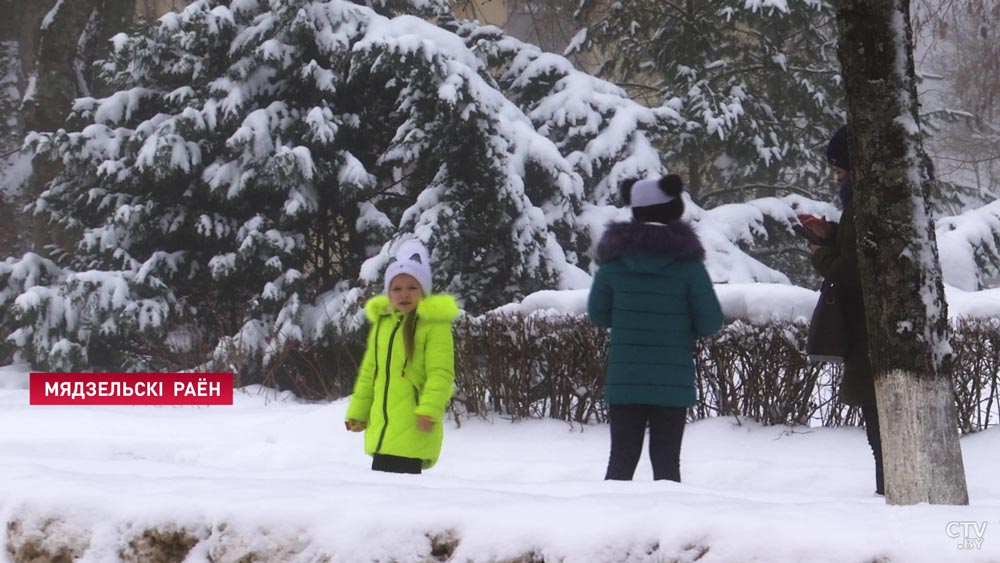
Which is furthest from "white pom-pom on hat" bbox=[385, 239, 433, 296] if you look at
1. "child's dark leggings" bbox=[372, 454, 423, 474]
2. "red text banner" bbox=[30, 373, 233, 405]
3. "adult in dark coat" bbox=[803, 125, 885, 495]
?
"red text banner" bbox=[30, 373, 233, 405]

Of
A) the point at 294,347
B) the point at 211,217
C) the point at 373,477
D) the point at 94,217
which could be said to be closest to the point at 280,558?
the point at 373,477

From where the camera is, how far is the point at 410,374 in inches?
166

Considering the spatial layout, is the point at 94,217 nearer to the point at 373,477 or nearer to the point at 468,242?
the point at 468,242

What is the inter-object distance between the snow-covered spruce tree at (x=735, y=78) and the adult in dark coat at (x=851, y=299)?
26.3 ft

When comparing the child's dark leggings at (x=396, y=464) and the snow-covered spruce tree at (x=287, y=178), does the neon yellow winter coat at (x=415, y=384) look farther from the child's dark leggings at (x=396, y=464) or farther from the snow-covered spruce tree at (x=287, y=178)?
the snow-covered spruce tree at (x=287, y=178)

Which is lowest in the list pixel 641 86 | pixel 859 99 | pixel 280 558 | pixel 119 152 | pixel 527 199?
pixel 280 558

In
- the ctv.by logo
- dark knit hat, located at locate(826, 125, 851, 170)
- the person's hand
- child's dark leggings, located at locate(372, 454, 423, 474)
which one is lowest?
the ctv.by logo

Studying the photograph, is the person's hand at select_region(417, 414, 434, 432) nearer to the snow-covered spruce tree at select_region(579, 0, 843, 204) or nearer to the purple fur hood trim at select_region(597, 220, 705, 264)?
the purple fur hood trim at select_region(597, 220, 705, 264)

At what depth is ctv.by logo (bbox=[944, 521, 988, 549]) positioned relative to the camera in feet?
7.22

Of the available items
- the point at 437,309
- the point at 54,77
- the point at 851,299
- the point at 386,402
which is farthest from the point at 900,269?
the point at 54,77

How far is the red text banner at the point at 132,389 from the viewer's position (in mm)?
9039

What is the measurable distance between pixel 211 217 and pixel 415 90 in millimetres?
2411

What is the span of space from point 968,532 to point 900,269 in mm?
1309

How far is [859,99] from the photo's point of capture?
3504 mm
